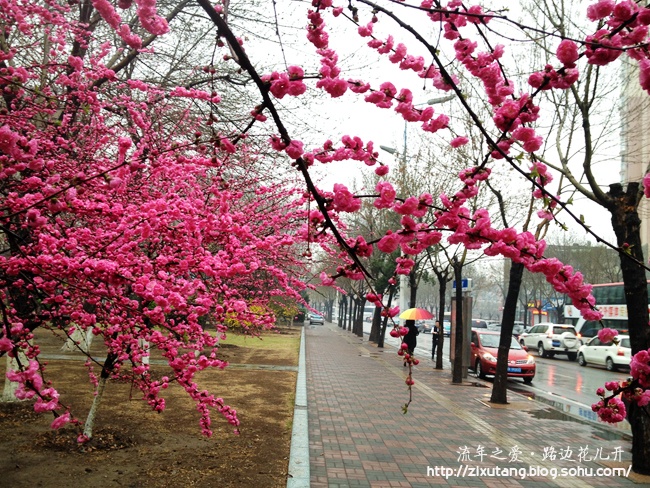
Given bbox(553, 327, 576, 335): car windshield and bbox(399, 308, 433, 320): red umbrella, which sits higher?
bbox(399, 308, 433, 320): red umbrella

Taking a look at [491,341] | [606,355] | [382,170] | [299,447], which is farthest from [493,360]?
[382,170]

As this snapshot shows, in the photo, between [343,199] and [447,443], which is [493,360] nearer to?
[447,443]

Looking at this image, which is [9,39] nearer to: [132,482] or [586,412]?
[132,482]

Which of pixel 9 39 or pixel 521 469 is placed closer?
pixel 521 469

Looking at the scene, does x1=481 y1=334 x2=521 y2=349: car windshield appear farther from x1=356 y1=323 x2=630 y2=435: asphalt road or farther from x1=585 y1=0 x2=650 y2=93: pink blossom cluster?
x1=585 y1=0 x2=650 y2=93: pink blossom cluster

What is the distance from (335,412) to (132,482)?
14.6 ft

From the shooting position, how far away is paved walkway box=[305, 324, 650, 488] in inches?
222

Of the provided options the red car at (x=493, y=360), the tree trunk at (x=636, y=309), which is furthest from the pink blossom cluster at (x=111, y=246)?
the red car at (x=493, y=360)

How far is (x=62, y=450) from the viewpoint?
5.71 m

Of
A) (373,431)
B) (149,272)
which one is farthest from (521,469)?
(149,272)

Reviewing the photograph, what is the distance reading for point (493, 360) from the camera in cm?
1487

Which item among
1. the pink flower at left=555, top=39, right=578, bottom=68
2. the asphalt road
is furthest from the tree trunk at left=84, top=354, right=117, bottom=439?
the asphalt road

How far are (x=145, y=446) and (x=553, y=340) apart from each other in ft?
77.5

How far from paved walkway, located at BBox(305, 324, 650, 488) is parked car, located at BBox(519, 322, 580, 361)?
49.1 ft
